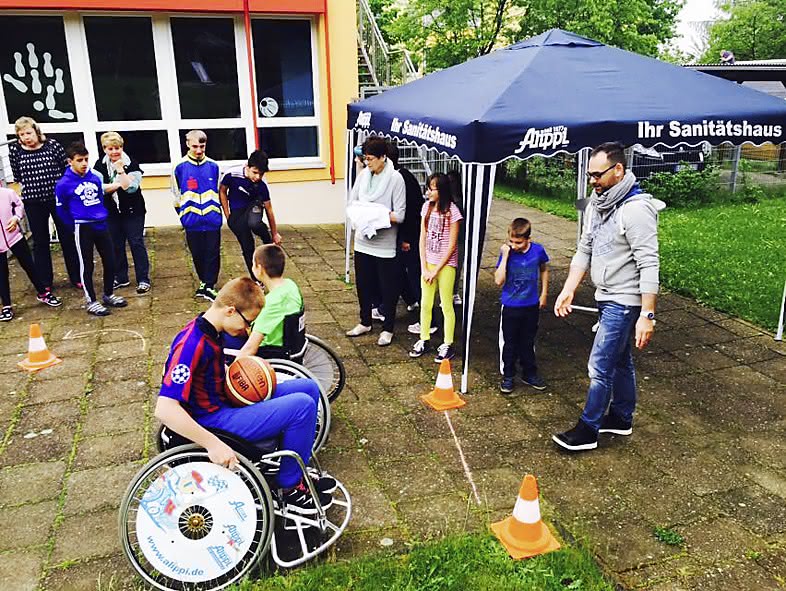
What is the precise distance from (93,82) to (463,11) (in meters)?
10.3

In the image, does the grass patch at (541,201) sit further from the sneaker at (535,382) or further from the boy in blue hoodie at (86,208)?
the boy in blue hoodie at (86,208)

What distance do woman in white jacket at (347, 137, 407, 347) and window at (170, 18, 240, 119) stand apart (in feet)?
17.1

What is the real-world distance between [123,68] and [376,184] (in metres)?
5.98

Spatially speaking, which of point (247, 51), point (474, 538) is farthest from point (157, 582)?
point (247, 51)

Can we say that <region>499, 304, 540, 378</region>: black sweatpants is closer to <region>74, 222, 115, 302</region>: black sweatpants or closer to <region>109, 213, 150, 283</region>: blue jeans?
<region>74, 222, 115, 302</region>: black sweatpants

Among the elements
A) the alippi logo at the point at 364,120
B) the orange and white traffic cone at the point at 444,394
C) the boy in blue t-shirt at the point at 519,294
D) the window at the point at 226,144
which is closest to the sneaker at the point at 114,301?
the alippi logo at the point at 364,120

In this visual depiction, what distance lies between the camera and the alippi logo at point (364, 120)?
682cm

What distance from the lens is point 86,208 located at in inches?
260

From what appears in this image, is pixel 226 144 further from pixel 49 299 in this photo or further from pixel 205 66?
pixel 49 299

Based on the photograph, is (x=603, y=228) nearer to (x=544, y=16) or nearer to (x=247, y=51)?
(x=247, y=51)

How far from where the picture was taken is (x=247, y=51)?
10.2 metres

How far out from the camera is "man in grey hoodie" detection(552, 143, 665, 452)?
3.93 metres

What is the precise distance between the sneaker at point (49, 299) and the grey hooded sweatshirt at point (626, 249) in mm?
5664

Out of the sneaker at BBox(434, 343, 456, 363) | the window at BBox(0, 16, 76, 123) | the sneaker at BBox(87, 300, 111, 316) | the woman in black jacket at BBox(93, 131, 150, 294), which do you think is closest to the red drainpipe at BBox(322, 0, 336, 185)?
the window at BBox(0, 16, 76, 123)
